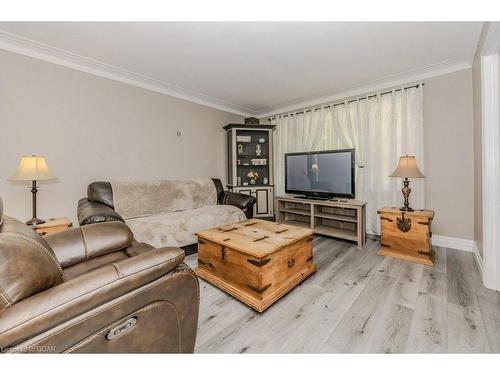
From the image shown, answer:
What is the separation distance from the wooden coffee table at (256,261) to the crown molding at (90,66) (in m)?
2.43

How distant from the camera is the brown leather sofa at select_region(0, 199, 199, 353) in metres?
0.67

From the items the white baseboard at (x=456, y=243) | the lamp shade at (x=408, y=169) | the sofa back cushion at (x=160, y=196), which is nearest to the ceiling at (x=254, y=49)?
the lamp shade at (x=408, y=169)

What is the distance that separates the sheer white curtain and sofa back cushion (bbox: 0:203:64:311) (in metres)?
3.63

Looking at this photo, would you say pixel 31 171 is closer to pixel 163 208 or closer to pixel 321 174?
pixel 163 208

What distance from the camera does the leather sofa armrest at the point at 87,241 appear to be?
1411mm

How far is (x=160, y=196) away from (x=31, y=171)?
1318 millimetres

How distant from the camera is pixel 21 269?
2.41 feet

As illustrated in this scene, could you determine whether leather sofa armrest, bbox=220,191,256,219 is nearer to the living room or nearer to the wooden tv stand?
the living room

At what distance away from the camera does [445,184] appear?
2.90m

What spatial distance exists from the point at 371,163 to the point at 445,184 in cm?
90

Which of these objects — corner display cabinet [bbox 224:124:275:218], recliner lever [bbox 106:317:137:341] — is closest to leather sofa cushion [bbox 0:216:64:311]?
recliner lever [bbox 106:317:137:341]

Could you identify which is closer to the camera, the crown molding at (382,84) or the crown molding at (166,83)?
the crown molding at (166,83)

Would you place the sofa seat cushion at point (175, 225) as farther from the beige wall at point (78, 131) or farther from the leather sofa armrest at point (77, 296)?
the leather sofa armrest at point (77, 296)

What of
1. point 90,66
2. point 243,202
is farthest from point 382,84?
point 90,66
